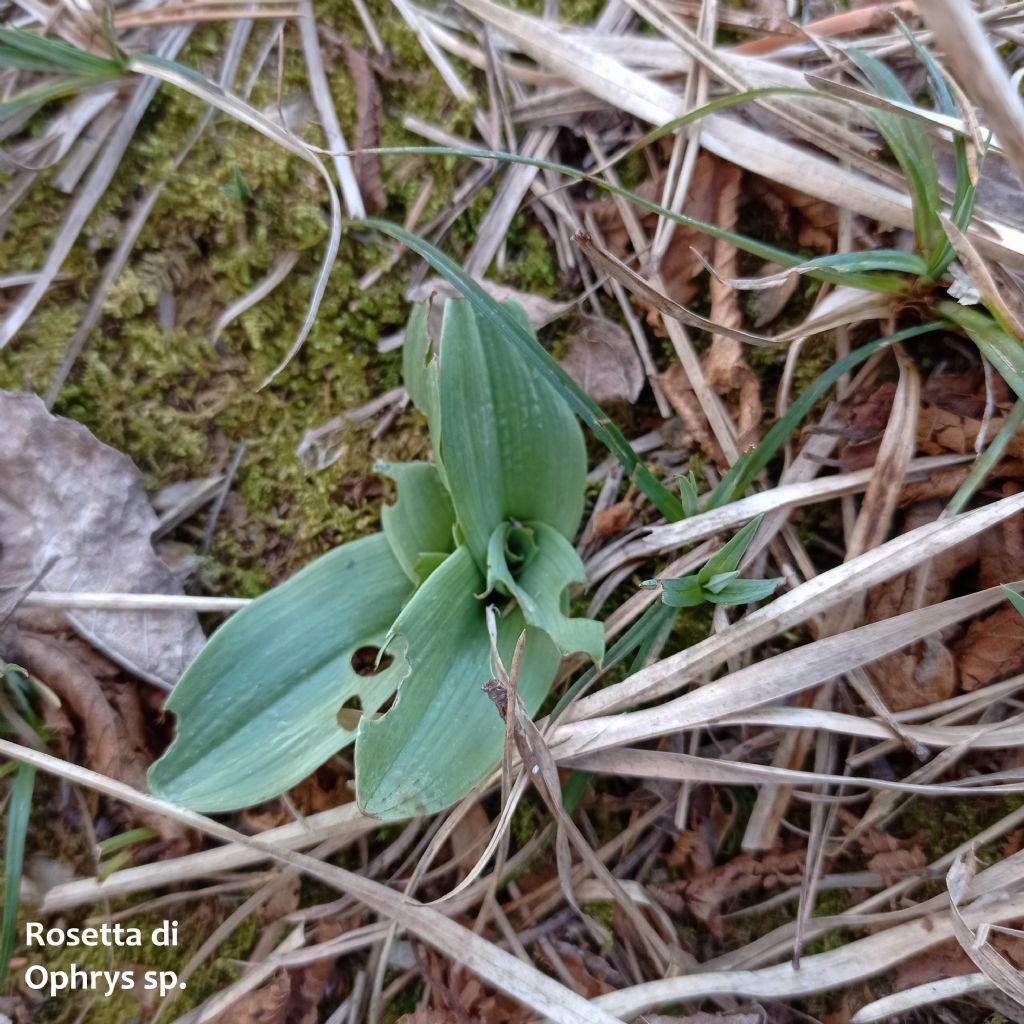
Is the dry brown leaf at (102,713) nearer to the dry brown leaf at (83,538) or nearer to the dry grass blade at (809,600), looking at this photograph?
the dry brown leaf at (83,538)

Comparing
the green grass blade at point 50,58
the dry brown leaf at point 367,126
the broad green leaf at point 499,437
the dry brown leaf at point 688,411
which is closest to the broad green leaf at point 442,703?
the broad green leaf at point 499,437

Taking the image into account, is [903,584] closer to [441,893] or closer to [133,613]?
[441,893]

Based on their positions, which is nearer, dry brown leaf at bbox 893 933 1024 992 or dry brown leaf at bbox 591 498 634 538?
dry brown leaf at bbox 893 933 1024 992

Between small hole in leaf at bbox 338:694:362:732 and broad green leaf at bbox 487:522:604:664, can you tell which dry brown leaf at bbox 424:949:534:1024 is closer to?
small hole in leaf at bbox 338:694:362:732

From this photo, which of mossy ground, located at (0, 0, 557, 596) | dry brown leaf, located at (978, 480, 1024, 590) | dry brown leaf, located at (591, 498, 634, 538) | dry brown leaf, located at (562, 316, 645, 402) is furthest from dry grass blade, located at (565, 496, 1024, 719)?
mossy ground, located at (0, 0, 557, 596)

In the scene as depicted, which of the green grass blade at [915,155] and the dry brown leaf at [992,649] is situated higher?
the green grass blade at [915,155]

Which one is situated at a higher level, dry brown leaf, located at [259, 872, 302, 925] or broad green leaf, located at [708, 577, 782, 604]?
broad green leaf, located at [708, 577, 782, 604]

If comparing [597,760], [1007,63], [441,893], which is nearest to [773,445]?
[597,760]
